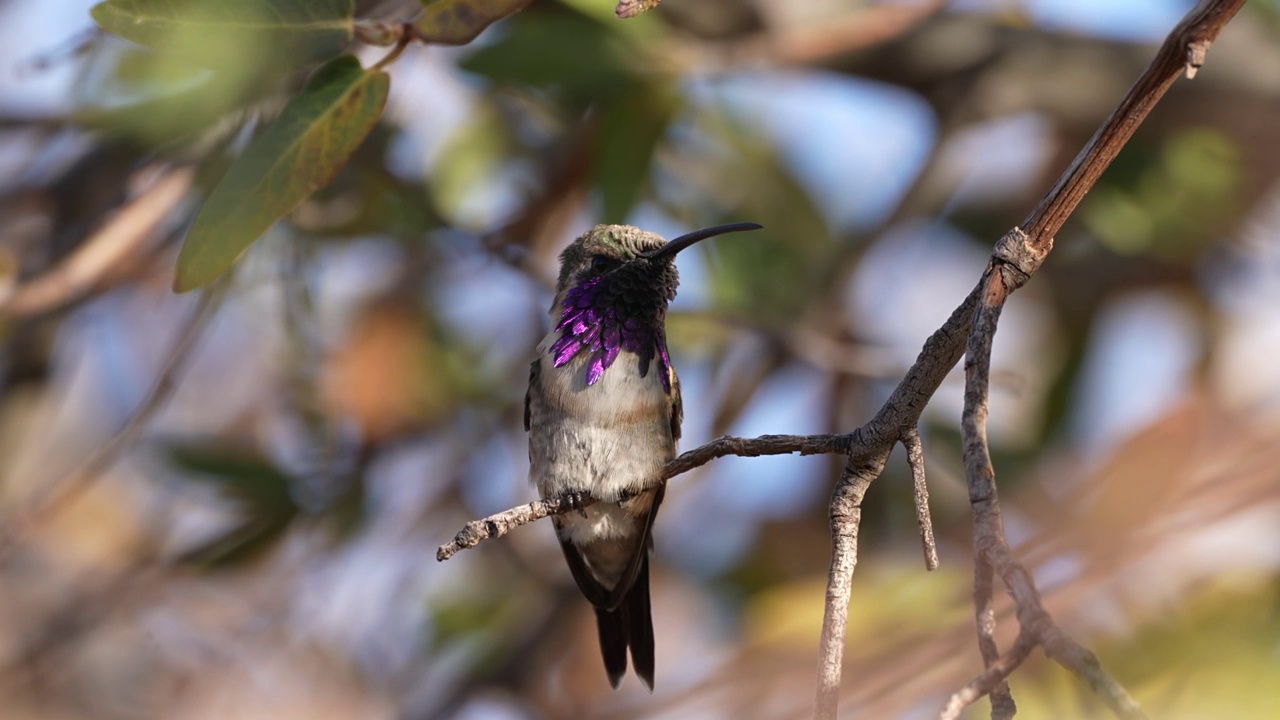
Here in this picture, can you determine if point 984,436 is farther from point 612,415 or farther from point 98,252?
point 98,252

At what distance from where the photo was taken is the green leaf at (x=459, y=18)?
1883 millimetres

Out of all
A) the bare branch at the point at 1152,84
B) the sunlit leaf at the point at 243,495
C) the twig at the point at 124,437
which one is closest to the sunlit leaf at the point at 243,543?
the sunlit leaf at the point at 243,495

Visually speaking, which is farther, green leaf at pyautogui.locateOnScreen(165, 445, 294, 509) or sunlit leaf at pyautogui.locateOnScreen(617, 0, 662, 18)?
green leaf at pyautogui.locateOnScreen(165, 445, 294, 509)

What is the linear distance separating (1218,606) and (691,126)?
2.62 metres

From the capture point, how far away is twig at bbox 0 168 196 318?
310cm

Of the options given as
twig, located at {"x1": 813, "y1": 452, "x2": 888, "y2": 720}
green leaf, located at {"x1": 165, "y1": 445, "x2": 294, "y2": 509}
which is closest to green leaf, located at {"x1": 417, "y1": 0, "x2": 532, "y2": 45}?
twig, located at {"x1": 813, "y1": 452, "x2": 888, "y2": 720}

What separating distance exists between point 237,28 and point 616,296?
1085 mm

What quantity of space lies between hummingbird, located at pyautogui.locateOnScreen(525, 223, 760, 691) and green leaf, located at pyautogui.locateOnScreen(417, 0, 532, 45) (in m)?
0.74

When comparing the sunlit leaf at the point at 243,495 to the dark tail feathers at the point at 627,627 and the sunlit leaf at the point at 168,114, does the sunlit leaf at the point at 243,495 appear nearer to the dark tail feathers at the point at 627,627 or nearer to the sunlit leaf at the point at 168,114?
the sunlit leaf at the point at 168,114

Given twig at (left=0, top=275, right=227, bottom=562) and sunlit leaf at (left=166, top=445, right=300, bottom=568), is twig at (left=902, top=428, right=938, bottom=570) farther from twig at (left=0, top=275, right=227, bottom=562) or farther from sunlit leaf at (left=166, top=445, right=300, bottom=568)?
sunlit leaf at (left=166, top=445, right=300, bottom=568)

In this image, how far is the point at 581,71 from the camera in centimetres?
341

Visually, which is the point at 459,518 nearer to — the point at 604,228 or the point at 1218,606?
the point at 604,228

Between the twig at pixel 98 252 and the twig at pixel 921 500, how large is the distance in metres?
2.41

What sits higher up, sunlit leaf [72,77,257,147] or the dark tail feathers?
sunlit leaf [72,77,257,147]
